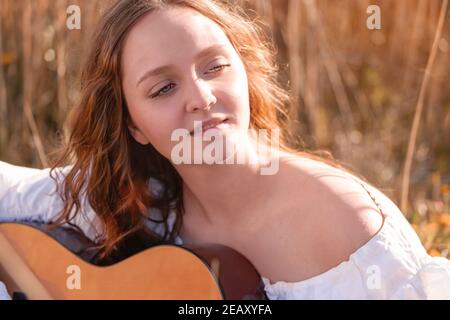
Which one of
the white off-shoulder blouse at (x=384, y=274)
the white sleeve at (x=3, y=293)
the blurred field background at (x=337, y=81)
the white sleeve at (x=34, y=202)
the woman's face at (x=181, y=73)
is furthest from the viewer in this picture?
the blurred field background at (x=337, y=81)

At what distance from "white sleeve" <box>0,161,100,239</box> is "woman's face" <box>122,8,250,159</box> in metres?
0.36

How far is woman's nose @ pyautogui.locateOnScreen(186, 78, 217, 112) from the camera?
1510 millimetres

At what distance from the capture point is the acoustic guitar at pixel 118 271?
1.49 m

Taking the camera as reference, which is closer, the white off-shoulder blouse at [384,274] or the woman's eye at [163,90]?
the white off-shoulder blouse at [384,274]

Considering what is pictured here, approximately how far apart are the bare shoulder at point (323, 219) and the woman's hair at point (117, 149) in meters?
0.24

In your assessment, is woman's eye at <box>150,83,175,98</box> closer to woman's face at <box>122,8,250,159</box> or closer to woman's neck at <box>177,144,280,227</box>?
woman's face at <box>122,8,250,159</box>

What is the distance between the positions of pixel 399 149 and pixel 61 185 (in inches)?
59.6

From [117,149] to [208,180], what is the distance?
0.28 metres

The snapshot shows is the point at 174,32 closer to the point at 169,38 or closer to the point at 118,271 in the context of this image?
the point at 169,38

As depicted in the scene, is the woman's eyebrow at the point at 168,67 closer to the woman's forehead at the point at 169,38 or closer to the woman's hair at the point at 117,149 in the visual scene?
the woman's forehead at the point at 169,38

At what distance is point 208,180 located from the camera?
167cm

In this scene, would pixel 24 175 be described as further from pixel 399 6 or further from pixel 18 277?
pixel 399 6

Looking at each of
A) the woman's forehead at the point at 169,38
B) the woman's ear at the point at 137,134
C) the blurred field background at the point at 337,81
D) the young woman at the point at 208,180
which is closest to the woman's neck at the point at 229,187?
the young woman at the point at 208,180

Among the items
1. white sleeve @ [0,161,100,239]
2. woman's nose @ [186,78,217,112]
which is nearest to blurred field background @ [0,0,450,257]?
white sleeve @ [0,161,100,239]
